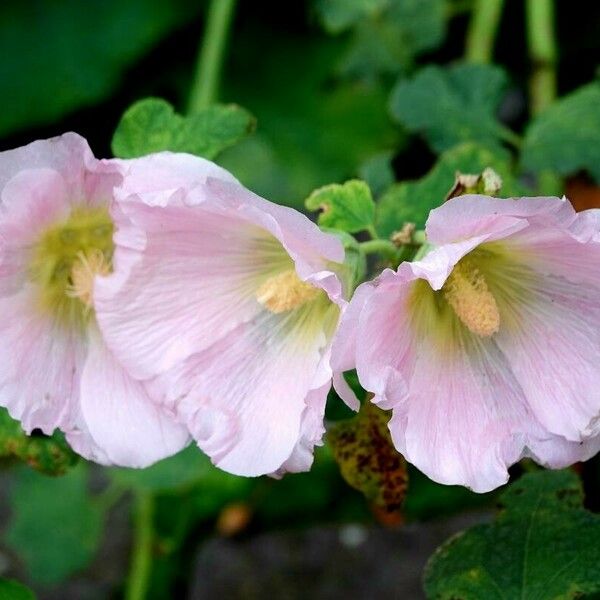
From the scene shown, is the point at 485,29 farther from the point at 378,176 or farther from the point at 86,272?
the point at 86,272

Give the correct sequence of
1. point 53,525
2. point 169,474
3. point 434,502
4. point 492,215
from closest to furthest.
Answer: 1. point 492,215
2. point 169,474
3. point 53,525
4. point 434,502

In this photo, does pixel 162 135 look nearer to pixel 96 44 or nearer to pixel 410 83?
pixel 410 83

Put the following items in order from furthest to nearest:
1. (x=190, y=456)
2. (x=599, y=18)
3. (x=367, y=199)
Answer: (x=599, y=18)
(x=190, y=456)
(x=367, y=199)

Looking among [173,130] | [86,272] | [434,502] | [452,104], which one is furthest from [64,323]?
[434,502]

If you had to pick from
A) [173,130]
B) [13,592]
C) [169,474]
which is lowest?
[169,474]

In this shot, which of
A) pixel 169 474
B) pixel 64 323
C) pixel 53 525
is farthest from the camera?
pixel 53 525

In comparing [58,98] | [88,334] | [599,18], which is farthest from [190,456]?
[599,18]

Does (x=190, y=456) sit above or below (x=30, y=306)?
below

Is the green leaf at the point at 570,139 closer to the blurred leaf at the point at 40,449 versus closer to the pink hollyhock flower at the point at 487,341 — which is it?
the pink hollyhock flower at the point at 487,341
